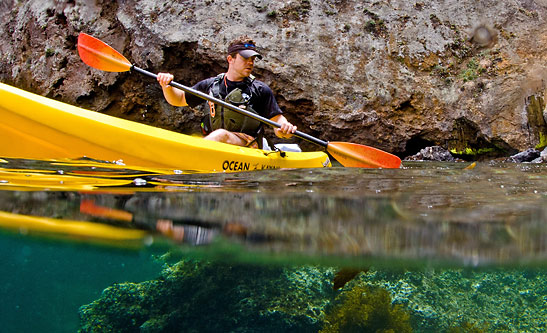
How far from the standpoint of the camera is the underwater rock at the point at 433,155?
7230mm

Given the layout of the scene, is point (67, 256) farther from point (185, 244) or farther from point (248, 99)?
point (248, 99)

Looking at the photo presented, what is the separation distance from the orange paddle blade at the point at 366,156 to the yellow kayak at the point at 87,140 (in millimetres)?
1294

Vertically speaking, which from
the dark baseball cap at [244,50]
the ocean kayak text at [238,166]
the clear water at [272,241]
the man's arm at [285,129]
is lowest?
the clear water at [272,241]

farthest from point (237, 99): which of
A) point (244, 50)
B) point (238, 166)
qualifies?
point (238, 166)

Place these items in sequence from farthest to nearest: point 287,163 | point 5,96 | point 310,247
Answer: point 287,163 → point 5,96 → point 310,247

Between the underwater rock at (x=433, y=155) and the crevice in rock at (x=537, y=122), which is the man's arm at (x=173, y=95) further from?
the crevice in rock at (x=537, y=122)

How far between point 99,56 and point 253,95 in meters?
1.59

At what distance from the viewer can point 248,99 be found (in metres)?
4.27

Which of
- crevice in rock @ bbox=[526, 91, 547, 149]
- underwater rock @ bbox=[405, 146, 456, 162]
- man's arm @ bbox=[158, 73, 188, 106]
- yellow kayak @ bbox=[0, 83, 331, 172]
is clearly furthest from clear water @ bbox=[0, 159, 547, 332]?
crevice in rock @ bbox=[526, 91, 547, 149]

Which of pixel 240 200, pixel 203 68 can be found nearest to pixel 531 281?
pixel 240 200

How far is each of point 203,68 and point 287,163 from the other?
13.7 ft

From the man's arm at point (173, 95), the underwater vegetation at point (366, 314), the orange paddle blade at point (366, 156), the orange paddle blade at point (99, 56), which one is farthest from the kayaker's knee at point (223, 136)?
the underwater vegetation at point (366, 314)

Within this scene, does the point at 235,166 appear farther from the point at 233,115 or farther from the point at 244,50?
the point at 244,50

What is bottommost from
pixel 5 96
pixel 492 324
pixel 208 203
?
pixel 492 324
